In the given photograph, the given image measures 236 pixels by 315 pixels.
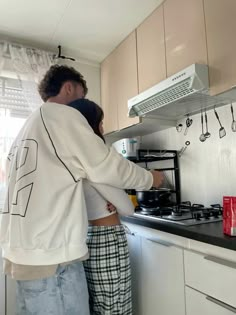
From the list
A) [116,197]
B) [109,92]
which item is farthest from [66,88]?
[109,92]

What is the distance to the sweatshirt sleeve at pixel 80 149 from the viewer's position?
955 millimetres

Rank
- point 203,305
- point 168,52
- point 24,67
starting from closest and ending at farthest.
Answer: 1. point 203,305
2. point 168,52
3. point 24,67

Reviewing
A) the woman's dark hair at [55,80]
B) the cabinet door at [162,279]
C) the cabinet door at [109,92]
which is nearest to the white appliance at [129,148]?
the cabinet door at [109,92]

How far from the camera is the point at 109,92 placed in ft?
7.84

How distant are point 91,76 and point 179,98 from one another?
1.24 meters

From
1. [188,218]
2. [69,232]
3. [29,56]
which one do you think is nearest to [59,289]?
[69,232]

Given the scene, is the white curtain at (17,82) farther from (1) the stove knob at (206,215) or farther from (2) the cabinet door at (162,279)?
(1) the stove knob at (206,215)

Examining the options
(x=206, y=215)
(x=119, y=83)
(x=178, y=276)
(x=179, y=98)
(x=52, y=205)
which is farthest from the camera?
(x=119, y=83)

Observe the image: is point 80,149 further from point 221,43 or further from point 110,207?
point 221,43

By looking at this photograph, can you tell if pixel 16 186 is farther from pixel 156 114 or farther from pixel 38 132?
pixel 156 114

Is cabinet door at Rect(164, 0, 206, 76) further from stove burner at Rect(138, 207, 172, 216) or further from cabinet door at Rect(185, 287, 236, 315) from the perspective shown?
cabinet door at Rect(185, 287, 236, 315)

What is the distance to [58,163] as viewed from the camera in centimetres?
95

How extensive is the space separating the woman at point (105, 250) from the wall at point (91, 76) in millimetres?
1439

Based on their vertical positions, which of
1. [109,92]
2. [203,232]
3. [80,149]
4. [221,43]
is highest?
[109,92]
